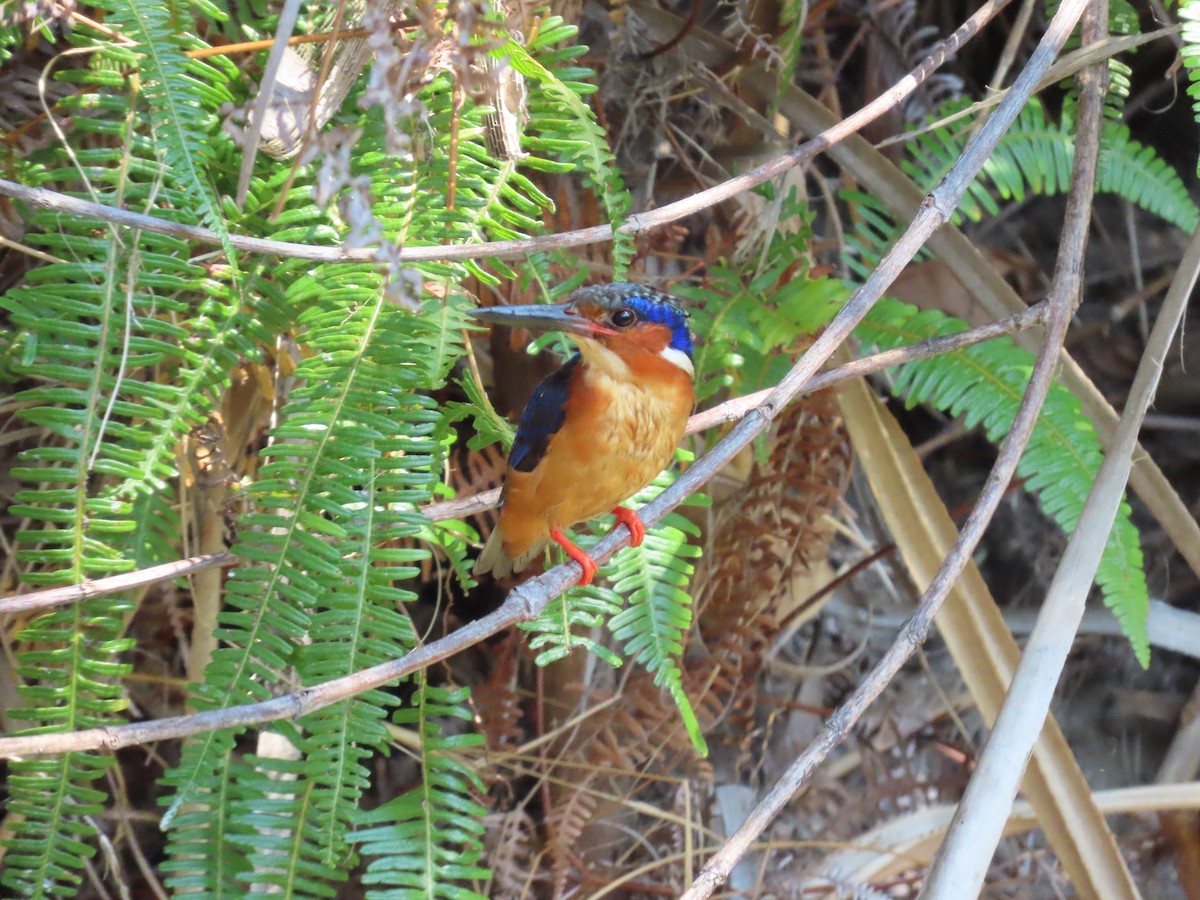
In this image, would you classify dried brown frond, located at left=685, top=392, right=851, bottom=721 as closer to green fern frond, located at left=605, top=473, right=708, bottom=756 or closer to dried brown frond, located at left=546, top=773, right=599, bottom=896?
dried brown frond, located at left=546, top=773, right=599, bottom=896

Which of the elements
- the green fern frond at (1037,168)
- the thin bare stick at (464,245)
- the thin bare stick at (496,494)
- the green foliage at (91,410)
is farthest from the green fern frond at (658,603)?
the green fern frond at (1037,168)

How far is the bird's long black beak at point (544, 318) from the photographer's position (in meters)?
1.79

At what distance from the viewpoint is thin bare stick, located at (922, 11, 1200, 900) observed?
1444mm

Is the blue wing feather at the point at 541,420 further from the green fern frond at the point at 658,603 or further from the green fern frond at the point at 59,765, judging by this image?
the green fern frond at the point at 59,765

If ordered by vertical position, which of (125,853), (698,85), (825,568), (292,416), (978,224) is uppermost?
(698,85)

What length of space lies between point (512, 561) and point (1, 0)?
136 cm

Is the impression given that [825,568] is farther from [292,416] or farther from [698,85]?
[292,416]

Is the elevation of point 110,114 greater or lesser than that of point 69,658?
greater

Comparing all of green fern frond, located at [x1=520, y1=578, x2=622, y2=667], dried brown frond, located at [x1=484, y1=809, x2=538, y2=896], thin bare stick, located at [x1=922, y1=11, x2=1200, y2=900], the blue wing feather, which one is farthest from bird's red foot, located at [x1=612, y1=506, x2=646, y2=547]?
dried brown frond, located at [x1=484, y1=809, x2=538, y2=896]

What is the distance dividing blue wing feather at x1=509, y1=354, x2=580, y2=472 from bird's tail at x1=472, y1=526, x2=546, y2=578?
29cm

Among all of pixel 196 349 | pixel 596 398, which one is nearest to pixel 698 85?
pixel 596 398

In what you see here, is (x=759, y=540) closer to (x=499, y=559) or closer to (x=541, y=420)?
(x=499, y=559)

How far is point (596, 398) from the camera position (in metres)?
1.97

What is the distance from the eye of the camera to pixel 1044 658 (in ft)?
5.28
